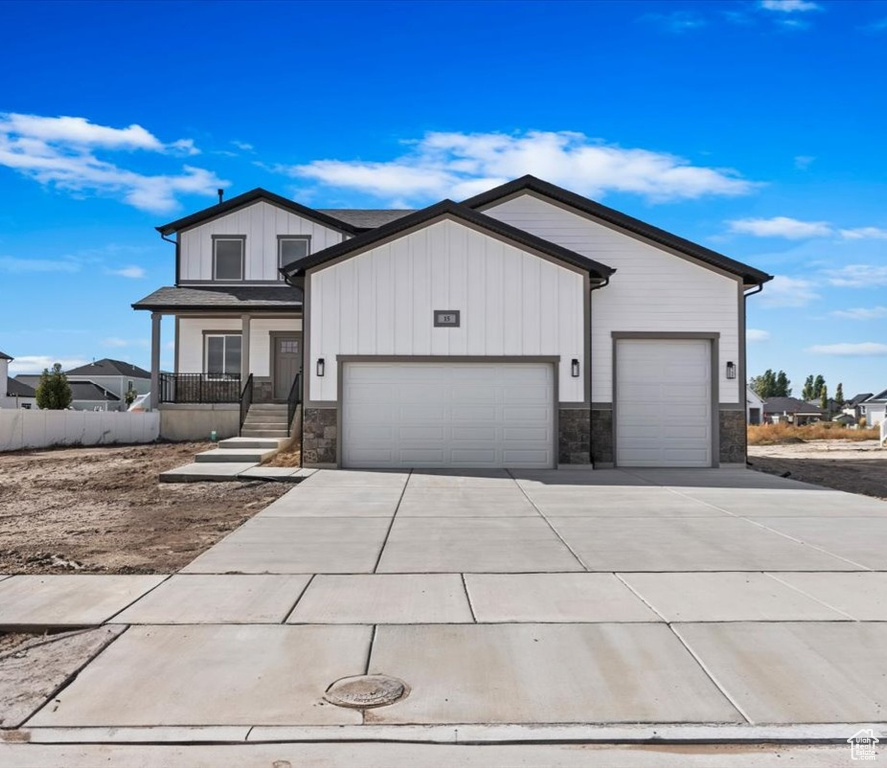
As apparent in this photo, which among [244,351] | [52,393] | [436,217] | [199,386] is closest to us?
[436,217]

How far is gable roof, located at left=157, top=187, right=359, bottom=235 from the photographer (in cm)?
2367

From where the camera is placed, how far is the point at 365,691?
175 inches

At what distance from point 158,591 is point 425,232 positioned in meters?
11.0

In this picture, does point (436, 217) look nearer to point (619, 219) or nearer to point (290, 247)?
point (619, 219)

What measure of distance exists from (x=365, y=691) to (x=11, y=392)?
2406 inches

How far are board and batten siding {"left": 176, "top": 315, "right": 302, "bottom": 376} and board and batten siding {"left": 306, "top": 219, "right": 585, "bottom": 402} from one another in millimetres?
7335

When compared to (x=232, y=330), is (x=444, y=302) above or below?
below

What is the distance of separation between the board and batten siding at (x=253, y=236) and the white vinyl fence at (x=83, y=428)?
472cm

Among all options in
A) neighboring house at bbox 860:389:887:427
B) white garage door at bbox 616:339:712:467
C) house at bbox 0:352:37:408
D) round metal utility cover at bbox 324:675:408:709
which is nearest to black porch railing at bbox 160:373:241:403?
white garage door at bbox 616:339:712:467

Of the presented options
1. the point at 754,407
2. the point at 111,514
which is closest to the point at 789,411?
the point at 754,407

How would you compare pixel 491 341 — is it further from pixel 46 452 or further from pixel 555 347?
pixel 46 452

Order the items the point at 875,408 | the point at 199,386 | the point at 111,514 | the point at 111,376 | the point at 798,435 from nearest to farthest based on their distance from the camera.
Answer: the point at 111,514 < the point at 199,386 < the point at 798,435 < the point at 111,376 < the point at 875,408

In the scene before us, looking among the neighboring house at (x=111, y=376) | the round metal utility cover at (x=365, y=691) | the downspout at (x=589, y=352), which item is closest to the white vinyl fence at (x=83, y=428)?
the downspout at (x=589, y=352)

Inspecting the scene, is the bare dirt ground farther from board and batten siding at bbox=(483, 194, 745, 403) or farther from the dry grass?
the dry grass
